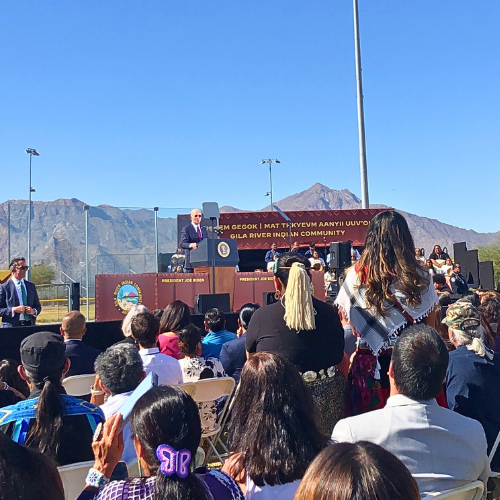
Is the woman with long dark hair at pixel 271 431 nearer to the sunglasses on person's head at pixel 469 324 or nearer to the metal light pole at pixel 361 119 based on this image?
the sunglasses on person's head at pixel 469 324

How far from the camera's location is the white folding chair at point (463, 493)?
176 centimetres

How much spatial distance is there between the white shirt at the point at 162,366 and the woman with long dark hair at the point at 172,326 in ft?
1.84

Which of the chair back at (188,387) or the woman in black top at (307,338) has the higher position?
the woman in black top at (307,338)

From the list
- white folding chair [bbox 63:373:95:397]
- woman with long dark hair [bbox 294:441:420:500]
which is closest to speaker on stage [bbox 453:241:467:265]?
white folding chair [bbox 63:373:95:397]

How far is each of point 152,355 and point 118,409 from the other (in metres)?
1.29

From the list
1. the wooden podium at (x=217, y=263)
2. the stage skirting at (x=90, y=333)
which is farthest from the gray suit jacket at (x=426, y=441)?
the wooden podium at (x=217, y=263)

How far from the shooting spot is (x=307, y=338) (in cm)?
289

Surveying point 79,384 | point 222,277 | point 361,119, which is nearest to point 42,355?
point 79,384

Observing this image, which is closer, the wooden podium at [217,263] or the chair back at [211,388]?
the chair back at [211,388]

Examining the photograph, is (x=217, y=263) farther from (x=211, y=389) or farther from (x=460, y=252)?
(x=460, y=252)

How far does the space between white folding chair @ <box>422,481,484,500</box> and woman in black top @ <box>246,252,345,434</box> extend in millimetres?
1027

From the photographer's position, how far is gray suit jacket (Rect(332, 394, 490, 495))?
209cm

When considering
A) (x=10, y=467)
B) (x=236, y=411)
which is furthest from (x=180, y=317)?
(x=10, y=467)

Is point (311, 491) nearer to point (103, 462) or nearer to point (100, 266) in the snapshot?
point (103, 462)
